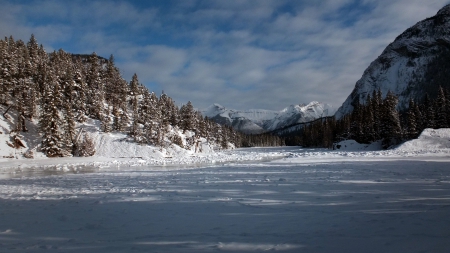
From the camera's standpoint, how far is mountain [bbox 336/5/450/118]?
440 ft

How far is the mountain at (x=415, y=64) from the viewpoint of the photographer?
134m

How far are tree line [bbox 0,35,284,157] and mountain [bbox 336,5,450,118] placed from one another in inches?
4907

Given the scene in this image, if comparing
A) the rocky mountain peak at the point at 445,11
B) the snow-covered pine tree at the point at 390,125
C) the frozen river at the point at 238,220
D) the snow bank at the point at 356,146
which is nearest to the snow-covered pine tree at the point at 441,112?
the snow-covered pine tree at the point at 390,125

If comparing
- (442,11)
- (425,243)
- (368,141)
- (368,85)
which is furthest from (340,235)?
(442,11)

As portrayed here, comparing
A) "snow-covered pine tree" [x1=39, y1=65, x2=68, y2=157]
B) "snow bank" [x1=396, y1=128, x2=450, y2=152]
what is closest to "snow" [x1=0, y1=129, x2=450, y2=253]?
"snow-covered pine tree" [x1=39, y1=65, x2=68, y2=157]

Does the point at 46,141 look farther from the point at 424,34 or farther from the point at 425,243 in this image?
the point at 424,34

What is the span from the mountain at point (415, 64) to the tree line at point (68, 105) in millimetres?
124646

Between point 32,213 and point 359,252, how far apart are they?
10649 mm

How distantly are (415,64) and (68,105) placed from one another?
169 metres

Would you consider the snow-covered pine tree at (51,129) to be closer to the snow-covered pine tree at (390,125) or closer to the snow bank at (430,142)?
the snow bank at (430,142)

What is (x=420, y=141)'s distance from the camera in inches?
1864

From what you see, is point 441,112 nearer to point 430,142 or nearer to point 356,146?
point 356,146

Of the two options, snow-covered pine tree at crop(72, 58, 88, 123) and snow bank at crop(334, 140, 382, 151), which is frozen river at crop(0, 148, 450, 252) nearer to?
snow-covered pine tree at crop(72, 58, 88, 123)

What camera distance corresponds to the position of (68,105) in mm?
48344
